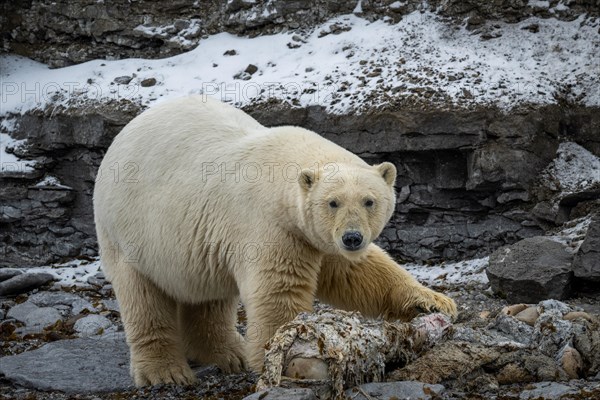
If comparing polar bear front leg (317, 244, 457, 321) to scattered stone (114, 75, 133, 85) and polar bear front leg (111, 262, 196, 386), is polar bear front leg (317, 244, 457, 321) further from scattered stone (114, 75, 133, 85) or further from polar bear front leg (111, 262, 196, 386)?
scattered stone (114, 75, 133, 85)

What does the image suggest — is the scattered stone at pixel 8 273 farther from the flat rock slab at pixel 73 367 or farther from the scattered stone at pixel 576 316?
the scattered stone at pixel 576 316

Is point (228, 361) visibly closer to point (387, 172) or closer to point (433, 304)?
point (433, 304)

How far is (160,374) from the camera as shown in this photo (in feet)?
23.4

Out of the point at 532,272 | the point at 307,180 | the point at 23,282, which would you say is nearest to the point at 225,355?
the point at 307,180

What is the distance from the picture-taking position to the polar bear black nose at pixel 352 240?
5.75m

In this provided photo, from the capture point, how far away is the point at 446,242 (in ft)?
39.4

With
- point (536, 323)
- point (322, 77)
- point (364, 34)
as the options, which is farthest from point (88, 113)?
point (536, 323)

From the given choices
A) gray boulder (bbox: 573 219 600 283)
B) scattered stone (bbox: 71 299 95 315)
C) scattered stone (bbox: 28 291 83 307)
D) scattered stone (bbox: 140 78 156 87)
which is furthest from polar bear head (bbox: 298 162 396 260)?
scattered stone (bbox: 140 78 156 87)

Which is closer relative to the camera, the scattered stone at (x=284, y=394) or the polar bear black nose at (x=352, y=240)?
the scattered stone at (x=284, y=394)

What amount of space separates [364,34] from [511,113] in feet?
11.1

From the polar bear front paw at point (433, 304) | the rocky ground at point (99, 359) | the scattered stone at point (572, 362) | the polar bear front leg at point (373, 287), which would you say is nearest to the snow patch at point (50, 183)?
the rocky ground at point (99, 359)

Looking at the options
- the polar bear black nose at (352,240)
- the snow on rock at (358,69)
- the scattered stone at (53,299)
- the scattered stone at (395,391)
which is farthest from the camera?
the snow on rock at (358,69)

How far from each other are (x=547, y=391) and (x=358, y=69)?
8.63m

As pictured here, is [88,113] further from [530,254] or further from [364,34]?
[530,254]
